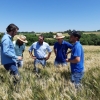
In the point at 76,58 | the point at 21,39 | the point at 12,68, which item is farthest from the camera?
the point at 21,39

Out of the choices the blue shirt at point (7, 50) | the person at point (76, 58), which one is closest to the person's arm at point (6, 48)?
the blue shirt at point (7, 50)

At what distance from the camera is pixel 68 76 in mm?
5633

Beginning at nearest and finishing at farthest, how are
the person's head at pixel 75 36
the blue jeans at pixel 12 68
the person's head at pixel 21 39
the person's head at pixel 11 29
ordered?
the person's head at pixel 75 36 < the person's head at pixel 11 29 < the blue jeans at pixel 12 68 < the person's head at pixel 21 39

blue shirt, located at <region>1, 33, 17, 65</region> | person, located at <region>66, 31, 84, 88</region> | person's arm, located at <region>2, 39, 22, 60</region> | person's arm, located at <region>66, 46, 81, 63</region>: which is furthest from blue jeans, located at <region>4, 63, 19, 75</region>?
person's arm, located at <region>66, 46, 81, 63</region>

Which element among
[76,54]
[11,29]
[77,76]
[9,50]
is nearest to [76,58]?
[76,54]

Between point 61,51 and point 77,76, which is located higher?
point 61,51

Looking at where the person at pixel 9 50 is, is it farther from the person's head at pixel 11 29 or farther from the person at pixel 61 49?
the person at pixel 61 49

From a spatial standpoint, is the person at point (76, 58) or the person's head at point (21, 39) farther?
the person's head at point (21, 39)

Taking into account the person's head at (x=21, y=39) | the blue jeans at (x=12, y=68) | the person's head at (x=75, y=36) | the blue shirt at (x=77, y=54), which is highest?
the person's head at (x=75, y=36)

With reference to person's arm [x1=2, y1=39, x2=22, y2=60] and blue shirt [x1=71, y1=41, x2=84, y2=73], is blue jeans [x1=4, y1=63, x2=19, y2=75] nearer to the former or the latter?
person's arm [x1=2, y1=39, x2=22, y2=60]

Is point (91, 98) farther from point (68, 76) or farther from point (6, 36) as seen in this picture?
point (6, 36)

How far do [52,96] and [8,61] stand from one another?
246cm

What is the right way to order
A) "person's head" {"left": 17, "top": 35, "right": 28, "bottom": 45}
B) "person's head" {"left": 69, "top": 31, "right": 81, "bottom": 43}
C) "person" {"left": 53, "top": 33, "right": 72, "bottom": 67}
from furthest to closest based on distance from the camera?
"person" {"left": 53, "top": 33, "right": 72, "bottom": 67} < "person's head" {"left": 17, "top": 35, "right": 28, "bottom": 45} < "person's head" {"left": 69, "top": 31, "right": 81, "bottom": 43}

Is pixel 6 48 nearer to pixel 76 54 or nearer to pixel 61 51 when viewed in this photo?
pixel 76 54
